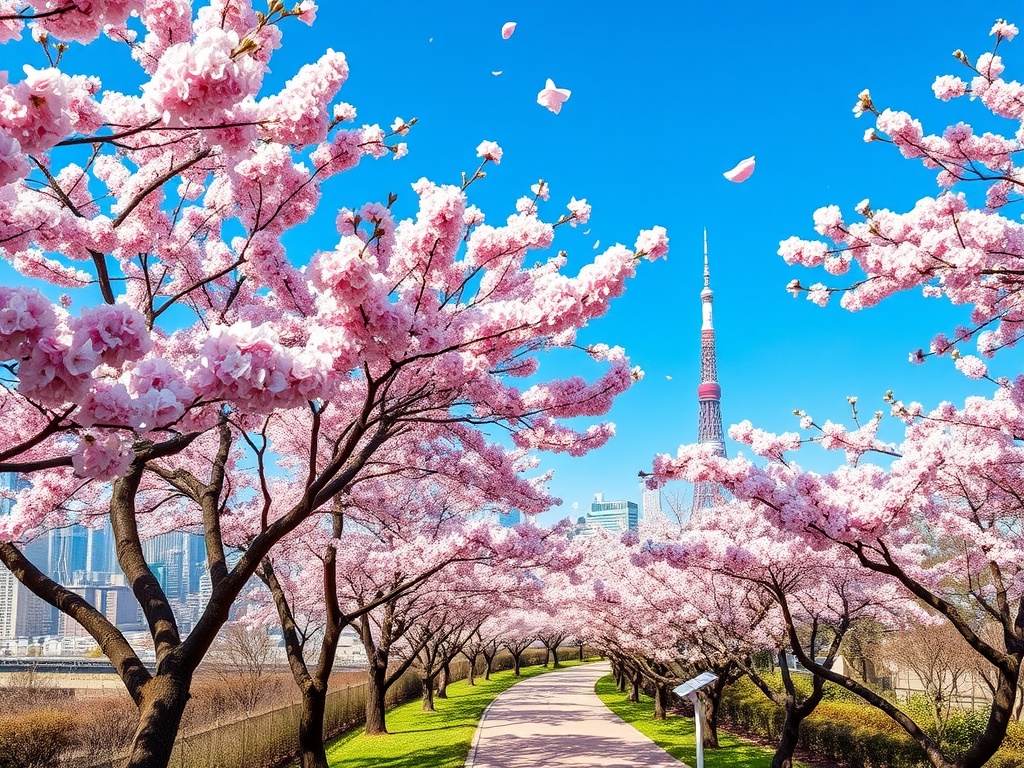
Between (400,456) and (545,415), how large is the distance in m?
4.39

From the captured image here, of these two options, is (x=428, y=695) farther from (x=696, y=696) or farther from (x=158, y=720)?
(x=158, y=720)

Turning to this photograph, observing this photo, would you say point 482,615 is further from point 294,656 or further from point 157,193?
point 157,193

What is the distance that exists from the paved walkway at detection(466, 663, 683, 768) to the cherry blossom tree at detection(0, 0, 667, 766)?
7899 mm

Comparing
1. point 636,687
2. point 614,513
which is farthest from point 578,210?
point 614,513

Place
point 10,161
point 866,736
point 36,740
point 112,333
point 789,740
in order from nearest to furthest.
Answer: point 10,161
point 112,333
point 789,740
point 36,740
point 866,736

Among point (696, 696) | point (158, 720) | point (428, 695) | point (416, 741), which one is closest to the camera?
point (158, 720)

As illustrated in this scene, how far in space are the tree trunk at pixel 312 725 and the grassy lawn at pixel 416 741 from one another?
3.73m

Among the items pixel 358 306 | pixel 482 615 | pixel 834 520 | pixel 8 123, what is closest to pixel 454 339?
pixel 358 306

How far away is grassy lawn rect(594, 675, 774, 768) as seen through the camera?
46.8 ft

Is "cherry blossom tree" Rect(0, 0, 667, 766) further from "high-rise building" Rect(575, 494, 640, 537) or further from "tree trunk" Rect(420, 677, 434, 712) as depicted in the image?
"high-rise building" Rect(575, 494, 640, 537)

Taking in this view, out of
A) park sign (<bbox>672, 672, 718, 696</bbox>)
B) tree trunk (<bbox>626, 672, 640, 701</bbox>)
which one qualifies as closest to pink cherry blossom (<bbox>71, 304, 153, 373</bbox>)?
park sign (<bbox>672, 672, 718, 696</bbox>)

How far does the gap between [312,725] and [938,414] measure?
27.9 feet

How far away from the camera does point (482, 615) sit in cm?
2531

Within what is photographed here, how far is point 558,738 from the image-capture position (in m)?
17.2
